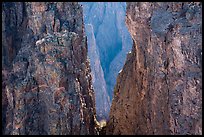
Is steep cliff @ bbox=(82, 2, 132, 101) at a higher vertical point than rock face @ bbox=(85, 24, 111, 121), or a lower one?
higher

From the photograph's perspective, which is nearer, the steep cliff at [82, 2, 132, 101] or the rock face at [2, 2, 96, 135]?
the rock face at [2, 2, 96, 135]

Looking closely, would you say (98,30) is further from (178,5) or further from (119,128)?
(178,5)

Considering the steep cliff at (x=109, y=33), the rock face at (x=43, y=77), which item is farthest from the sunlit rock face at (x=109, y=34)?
the rock face at (x=43, y=77)

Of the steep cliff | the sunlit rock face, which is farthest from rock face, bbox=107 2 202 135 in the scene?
the steep cliff

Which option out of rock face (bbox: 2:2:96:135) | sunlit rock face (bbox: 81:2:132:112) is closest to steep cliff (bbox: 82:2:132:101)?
sunlit rock face (bbox: 81:2:132:112)

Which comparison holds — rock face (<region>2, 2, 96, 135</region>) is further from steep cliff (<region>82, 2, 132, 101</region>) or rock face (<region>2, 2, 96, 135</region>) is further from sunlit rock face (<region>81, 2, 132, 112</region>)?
steep cliff (<region>82, 2, 132, 101</region>)

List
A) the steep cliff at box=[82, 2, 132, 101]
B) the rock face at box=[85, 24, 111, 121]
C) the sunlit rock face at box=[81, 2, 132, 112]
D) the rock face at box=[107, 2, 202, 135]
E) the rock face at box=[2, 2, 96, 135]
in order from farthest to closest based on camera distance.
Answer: the steep cliff at box=[82, 2, 132, 101] < the sunlit rock face at box=[81, 2, 132, 112] < the rock face at box=[85, 24, 111, 121] < the rock face at box=[2, 2, 96, 135] < the rock face at box=[107, 2, 202, 135]

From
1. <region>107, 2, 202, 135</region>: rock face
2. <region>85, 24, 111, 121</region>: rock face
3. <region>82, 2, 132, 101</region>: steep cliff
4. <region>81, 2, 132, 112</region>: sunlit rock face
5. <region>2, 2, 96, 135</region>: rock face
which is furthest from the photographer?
<region>82, 2, 132, 101</region>: steep cliff

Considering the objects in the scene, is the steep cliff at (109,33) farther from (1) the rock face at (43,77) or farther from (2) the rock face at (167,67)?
(1) the rock face at (43,77)

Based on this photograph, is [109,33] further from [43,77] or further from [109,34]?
[43,77]

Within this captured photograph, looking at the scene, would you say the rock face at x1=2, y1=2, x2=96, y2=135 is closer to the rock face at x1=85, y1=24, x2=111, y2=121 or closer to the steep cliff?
the rock face at x1=85, y1=24, x2=111, y2=121
